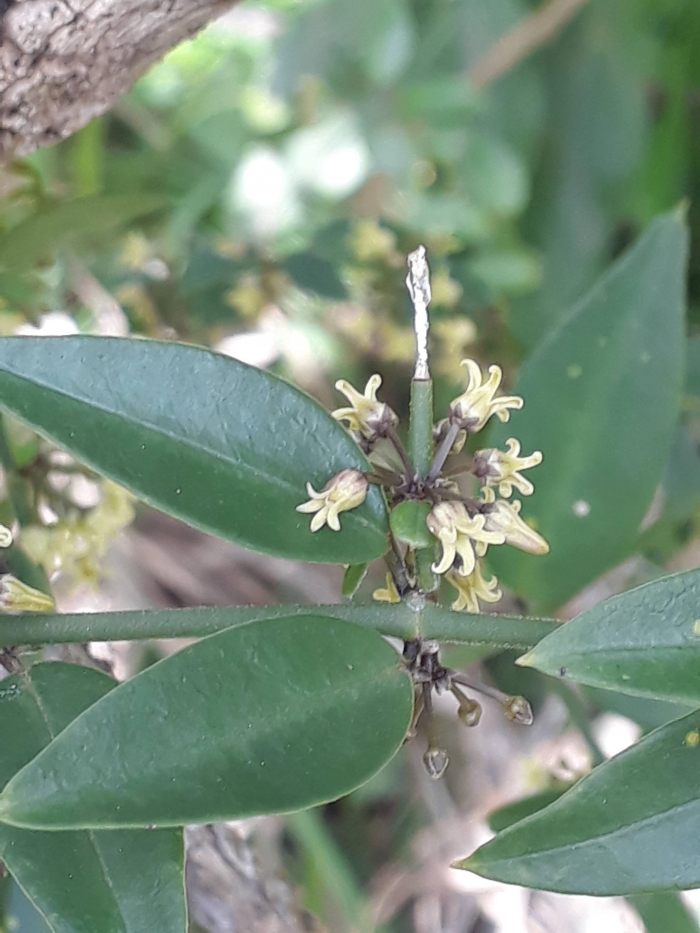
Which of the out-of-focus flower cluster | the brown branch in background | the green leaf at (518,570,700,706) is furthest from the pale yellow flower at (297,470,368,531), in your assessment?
the brown branch in background

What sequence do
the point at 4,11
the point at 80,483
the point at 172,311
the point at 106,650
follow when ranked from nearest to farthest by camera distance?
the point at 4,11 < the point at 106,650 < the point at 80,483 < the point at 172,311

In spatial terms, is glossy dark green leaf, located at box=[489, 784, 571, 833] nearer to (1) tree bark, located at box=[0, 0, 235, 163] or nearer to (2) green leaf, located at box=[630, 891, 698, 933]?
(2) green leaf, located at box=[630, 891, 698, 933]

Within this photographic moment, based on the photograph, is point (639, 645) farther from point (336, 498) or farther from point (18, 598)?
point (18, 598)

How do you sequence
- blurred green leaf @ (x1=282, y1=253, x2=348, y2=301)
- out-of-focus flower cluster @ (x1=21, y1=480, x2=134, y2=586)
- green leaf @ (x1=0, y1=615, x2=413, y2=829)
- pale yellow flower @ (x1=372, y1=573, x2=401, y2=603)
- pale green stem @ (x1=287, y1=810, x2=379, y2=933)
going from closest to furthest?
green leaf @ (x1=0, y1=615, x2=413, y2=829)
pale yellow flower @ (x1=372, y1=573, x2=401, y2=603)
out-of-focus flower cluster @ (x1=21, y1=480, x2=134, y2=586)
blurred green leaf @ (x1=282, y1=253, x2=348, y2=301)
pale green stem @ (x1=287, y1=810, x2=379, y2=933)

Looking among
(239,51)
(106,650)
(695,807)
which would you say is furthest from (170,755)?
(239,51)

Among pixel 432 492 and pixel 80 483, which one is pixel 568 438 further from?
pixel 80 483

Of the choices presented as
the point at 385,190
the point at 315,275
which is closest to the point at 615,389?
the point at 315,275
